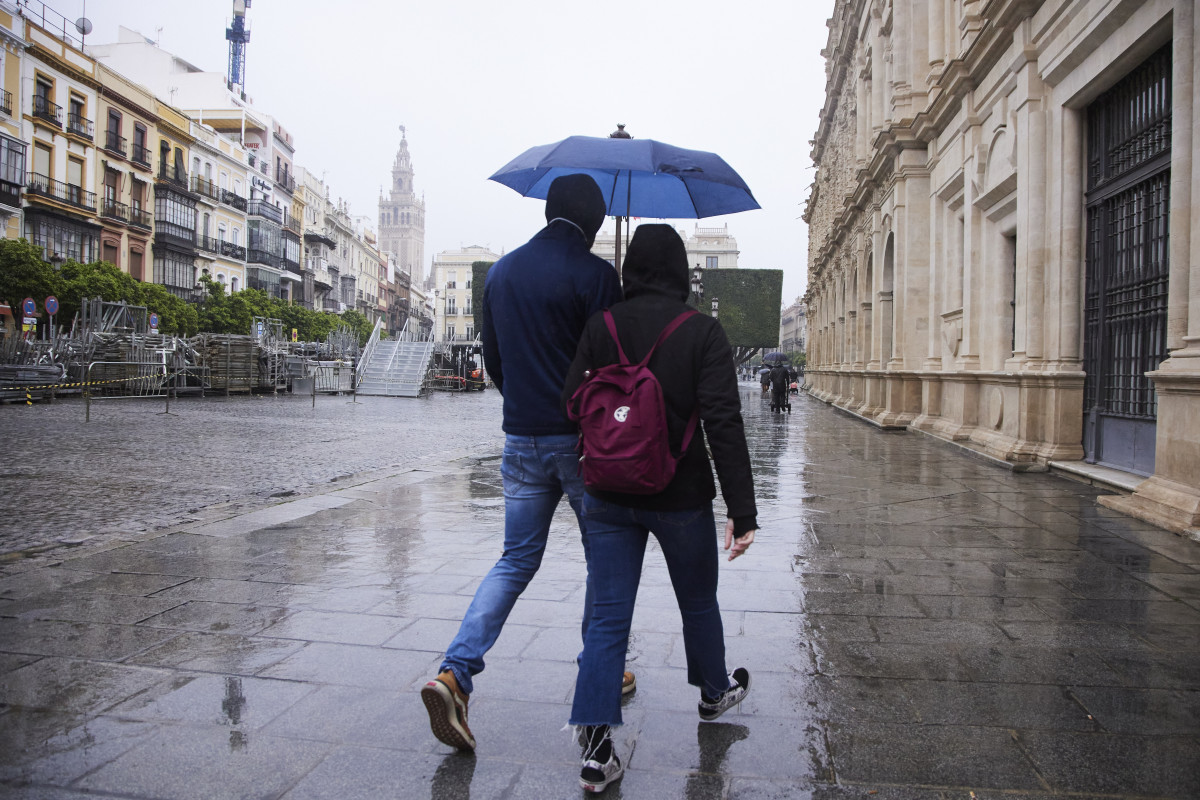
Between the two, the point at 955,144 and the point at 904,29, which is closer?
the point at 955,144

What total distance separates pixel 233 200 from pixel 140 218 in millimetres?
11919

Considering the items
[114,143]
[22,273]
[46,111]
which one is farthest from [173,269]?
[22,273]

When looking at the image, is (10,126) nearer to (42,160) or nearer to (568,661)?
(42,160)

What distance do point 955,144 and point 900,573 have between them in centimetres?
1163

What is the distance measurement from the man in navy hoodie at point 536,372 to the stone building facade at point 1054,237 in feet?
17.0

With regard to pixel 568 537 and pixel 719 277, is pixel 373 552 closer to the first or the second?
pixel 568 537

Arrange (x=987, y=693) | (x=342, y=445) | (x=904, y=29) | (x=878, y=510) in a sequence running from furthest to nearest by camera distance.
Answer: (x=904, y=29)
(x=342, y=445)
(x=878, y=510)
(x=987, y=693)

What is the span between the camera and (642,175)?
409 centimetres

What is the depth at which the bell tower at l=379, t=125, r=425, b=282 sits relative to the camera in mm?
168875

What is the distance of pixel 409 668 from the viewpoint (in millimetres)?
3363

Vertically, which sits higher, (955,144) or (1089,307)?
(955,144)

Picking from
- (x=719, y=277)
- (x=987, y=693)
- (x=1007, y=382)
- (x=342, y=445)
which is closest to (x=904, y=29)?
(x=1007, y=382)

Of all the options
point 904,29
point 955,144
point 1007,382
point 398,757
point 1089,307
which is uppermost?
point 904,29

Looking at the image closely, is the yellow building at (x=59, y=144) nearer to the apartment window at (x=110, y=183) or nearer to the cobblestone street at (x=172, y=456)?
the apartment window at (x=110, y=183)
